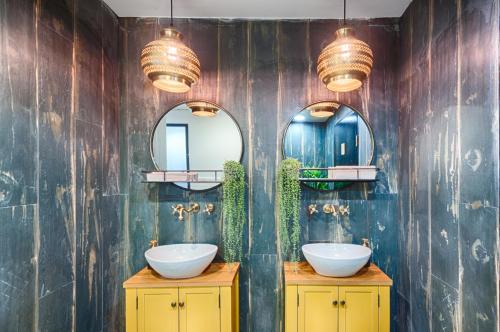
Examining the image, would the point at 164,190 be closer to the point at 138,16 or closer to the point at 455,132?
the point at 138,16

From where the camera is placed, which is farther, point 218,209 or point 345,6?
point 218,209

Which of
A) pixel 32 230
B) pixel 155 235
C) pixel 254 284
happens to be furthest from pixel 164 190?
pixel 254 284

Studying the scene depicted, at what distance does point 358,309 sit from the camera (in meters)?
1.73

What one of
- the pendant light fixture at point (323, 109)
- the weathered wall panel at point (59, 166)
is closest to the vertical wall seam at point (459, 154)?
the pendant light fixture at point (323, 109)

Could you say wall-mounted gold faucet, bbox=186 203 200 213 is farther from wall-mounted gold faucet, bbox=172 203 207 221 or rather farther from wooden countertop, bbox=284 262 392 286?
wooden countertop, bbox=284 262 392 286

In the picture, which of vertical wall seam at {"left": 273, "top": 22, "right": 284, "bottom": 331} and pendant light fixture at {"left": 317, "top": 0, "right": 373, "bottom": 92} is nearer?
pendant light fixture at {"left": 317, "top": 0, "right": 373, "bottom": 92}

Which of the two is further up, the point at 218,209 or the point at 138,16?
the point at 138,16

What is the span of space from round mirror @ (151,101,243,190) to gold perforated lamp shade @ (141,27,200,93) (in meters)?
0.49

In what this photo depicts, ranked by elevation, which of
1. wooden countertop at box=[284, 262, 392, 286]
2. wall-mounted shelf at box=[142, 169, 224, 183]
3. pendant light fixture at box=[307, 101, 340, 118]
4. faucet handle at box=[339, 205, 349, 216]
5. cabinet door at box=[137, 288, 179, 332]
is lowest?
cabinet door at box=[137, 288, 179, 332]

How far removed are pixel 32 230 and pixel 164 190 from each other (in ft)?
3.07

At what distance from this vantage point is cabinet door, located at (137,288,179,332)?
1722 mm

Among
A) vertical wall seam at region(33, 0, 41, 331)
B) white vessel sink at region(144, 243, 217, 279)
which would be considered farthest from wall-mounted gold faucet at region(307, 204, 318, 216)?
vertical wall seam at region(33, 0, 41, 331)

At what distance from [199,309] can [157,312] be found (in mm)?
277

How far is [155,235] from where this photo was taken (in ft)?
7.13
